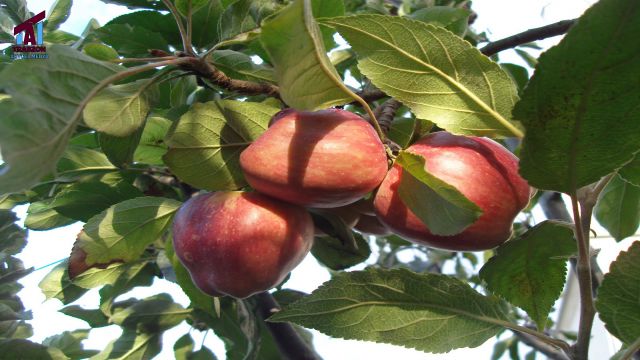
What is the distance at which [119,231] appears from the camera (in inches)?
36.9

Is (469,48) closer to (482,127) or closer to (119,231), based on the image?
(482,127)

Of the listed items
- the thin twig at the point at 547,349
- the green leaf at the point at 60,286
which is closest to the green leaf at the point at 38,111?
the green leaf at the point at 60,286

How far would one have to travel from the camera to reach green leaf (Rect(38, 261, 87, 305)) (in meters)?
1.42

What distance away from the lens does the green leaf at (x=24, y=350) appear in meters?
1.20

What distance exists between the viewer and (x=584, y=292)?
2.56ft

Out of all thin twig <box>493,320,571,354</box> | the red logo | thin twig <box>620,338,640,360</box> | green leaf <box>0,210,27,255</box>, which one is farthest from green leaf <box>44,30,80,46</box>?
thin twig <box>620,338,640,360</box>

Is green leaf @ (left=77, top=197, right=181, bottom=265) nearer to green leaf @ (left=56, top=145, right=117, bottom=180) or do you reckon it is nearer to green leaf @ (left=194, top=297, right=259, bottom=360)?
green leaf @ (left=56, top=145, right=117, bottom=180)

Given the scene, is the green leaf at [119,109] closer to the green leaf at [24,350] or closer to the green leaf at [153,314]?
the green leaf at [24,350]

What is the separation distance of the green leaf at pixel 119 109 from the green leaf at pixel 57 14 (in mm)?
828

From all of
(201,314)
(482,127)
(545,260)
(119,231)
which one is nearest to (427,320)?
(545,260)

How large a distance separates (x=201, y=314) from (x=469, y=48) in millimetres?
1048

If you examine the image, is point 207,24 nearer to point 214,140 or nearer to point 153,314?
point 214,140

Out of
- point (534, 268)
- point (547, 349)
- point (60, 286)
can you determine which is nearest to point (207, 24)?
point (534, 268)

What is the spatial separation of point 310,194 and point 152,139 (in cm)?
41
